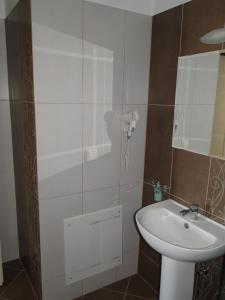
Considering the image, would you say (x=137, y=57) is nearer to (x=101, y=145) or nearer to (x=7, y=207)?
(x=101, y=145)

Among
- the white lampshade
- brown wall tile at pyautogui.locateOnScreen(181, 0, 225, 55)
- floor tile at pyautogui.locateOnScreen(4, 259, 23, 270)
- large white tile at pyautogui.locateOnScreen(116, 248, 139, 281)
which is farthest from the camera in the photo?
floor tile at pyautogui.locateOnScreen(4, 259, 23, 270)

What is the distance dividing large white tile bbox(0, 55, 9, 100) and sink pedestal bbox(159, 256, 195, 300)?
178cm

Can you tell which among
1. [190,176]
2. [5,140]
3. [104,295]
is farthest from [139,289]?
[5,140]

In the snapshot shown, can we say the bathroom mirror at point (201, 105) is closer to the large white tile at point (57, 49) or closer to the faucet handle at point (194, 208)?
the faucet handle at point (194, 208)

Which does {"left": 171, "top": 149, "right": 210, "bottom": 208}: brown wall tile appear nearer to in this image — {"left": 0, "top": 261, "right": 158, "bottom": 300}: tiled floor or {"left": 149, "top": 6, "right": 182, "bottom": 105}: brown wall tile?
{"left": 149, "top": 6, "right": 182, "bottom": 105}: brown wall tile

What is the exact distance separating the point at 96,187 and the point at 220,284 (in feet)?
3.44

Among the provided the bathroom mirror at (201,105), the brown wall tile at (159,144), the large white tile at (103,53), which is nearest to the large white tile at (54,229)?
the brown wall tile at (159,144)

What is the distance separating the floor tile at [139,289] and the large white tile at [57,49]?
1.68m

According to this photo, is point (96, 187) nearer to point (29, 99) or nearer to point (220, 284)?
point (29, 99)

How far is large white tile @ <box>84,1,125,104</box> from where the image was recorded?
177 centimetres

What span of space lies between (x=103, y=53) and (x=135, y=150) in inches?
31.4

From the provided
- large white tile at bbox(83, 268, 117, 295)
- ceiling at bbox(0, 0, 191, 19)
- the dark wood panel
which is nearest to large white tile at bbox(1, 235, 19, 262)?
the dark wood panel

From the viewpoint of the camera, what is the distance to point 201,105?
Result: 173 cm

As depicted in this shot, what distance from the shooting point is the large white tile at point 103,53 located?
177 centimetres
